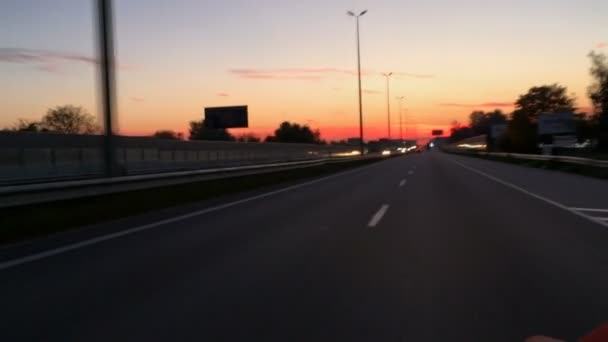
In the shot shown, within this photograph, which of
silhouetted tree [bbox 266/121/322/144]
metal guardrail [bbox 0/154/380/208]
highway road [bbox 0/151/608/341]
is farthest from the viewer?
silhouetted tree [bbox 266/121/322/144]

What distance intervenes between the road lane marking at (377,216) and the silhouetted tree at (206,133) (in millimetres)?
104441

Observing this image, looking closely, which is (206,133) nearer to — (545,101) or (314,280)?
(545,101)

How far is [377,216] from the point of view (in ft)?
43.7

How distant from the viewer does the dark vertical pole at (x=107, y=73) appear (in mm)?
15453

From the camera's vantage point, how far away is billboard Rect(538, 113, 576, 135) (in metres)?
61.2

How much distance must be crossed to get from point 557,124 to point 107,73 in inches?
2172

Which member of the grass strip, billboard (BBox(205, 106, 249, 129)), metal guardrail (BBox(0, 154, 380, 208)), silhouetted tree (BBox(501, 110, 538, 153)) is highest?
billboard (BBox(205, 106, 249, 129))

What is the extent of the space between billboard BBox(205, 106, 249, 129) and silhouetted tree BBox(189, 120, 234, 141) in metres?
48.1

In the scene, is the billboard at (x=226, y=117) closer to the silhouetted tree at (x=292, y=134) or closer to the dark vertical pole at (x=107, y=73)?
the dark vertical pole at (x=107, y=73)

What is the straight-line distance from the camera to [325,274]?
7.43 meters

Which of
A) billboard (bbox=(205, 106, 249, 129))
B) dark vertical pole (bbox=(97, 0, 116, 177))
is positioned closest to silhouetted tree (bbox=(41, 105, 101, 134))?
billboard (bbox=(205, 106, 249, 129))

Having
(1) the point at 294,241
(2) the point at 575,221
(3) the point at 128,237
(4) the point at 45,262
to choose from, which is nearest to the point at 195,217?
(3) the point at 128,237

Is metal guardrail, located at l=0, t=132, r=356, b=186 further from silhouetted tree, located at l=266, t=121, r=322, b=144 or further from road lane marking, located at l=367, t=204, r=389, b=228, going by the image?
silhouetted tree, located at l=266, t=121, r=322, b=144

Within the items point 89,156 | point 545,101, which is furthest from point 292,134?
point 89,156
